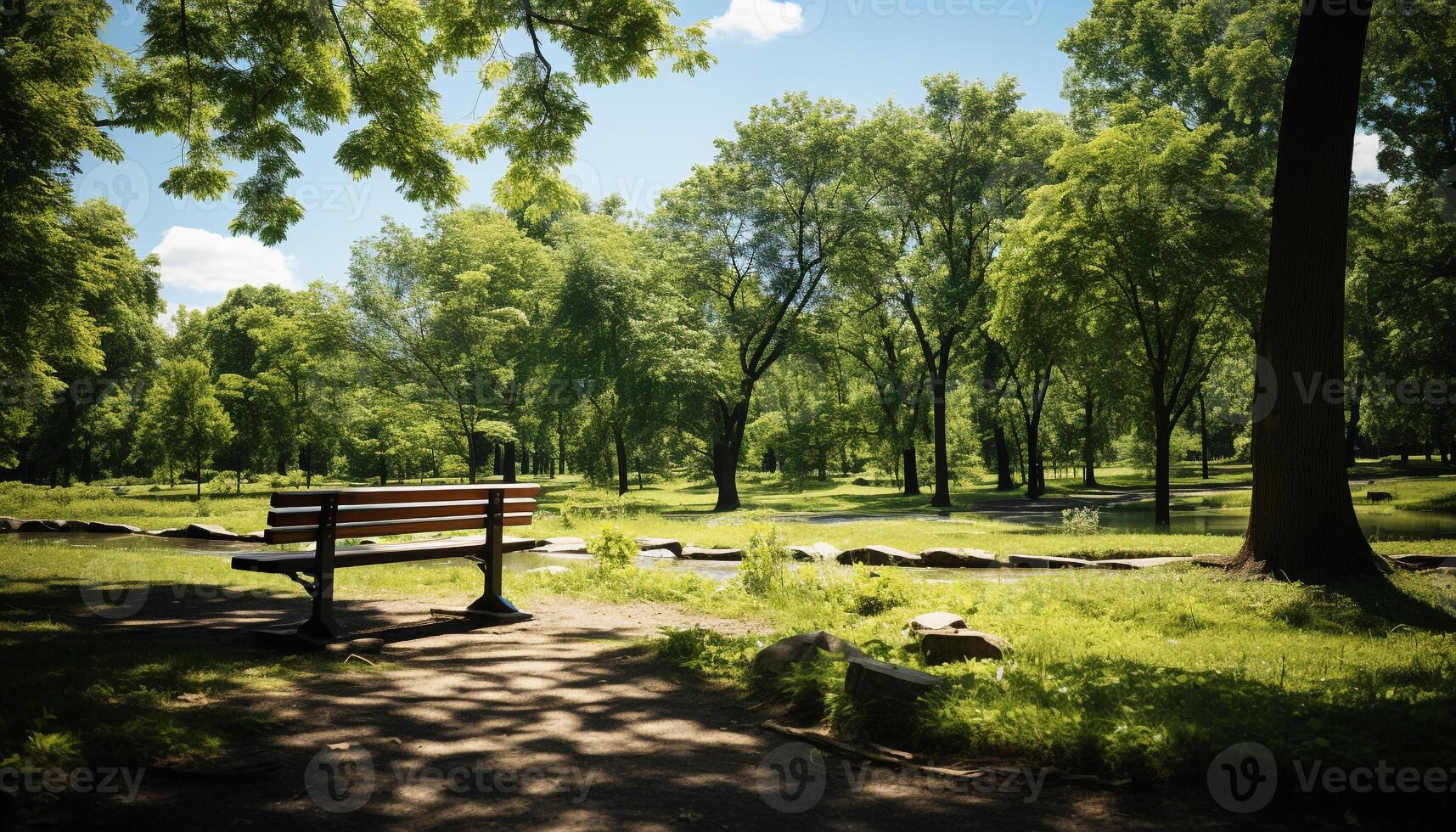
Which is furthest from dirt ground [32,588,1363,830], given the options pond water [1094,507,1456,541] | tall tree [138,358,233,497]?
tall tree [138,358,233,497]

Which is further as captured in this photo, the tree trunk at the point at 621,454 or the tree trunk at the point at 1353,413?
the tree trunk at the point at 1353,413

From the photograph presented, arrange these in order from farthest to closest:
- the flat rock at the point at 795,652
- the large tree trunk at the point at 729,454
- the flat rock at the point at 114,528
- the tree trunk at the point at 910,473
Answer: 1. the tree trunk at the point at 910,473
2. the large tree trunk at the point at 729,454
3. the flat rock at the point at 114,528
4. the flat rock at the point at 795,652

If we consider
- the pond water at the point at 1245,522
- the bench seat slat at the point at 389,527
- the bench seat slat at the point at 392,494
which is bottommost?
the pond water at the point at 1245,522

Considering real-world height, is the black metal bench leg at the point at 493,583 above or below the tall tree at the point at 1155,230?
below

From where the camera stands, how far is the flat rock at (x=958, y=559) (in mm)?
12942

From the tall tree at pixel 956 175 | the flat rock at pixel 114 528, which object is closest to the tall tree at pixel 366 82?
the flat rock at pixel 114 528

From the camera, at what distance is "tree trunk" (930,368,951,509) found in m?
30.5

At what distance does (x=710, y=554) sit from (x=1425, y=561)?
10.9 meters

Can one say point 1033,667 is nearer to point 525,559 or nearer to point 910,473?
point 525,559

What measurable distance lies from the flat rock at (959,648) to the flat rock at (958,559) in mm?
7176

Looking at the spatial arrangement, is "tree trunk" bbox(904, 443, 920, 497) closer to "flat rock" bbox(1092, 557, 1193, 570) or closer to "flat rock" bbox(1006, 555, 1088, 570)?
"flat rock" bbox(1006, 555, 1088, 570)

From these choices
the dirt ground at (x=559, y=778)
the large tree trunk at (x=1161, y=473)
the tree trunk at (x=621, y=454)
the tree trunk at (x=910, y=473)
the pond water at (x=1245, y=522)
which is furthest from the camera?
the tree trunk at (x=910, y=473)

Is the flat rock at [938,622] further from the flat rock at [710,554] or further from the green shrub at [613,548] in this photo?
the flat rock at [710,554]

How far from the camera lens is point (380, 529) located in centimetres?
697
